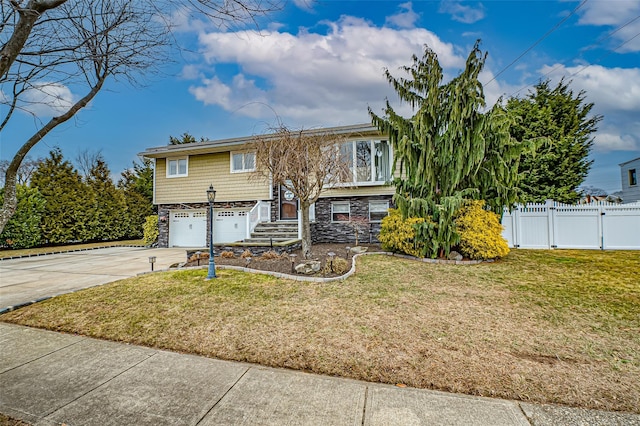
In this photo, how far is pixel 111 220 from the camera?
18984 millimetres

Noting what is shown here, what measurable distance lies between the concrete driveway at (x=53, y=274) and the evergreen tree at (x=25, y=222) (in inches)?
155

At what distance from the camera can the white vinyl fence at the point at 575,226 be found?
972 cm

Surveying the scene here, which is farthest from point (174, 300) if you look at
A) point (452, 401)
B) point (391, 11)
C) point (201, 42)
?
point (391, 11)

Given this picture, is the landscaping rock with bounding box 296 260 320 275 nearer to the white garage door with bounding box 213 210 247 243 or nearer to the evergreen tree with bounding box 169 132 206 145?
the white garage door with bounding box 213 210 247 243

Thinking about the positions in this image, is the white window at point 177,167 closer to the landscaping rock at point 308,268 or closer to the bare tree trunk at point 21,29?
the landscaping rock at point 308,268

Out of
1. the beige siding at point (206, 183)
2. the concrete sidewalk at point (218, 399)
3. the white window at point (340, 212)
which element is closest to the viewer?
the concrete sidewalk at point (218, 399)

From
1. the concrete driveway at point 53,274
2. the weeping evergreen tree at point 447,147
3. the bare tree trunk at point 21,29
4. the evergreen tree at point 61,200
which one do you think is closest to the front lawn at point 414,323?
the concrete driveway at point 53,274

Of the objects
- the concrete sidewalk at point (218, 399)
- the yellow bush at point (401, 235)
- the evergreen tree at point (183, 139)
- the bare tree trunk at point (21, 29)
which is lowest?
the concrete sidewalk at point (218, 399)

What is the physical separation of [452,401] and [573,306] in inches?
151

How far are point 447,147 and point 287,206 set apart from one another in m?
7.59

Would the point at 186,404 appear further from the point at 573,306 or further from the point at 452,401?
the point at 573,306

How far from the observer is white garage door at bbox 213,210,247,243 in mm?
14617

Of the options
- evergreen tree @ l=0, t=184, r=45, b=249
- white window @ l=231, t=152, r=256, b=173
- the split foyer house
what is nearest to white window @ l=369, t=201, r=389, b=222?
the split foyer house

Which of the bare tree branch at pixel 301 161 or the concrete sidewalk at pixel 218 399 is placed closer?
the concrete sidewalk at pixel 218 399
